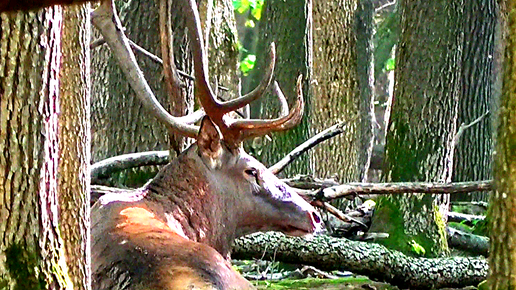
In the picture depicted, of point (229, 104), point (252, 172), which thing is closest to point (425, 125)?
point (252, 172)

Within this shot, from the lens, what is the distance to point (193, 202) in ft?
21.2

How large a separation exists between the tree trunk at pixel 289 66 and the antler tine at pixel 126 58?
4137mm

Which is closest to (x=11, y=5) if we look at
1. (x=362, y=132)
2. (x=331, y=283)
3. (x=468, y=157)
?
(x=331, y=283)

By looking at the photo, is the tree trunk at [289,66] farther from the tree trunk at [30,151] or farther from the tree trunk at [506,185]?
the tree trunk at [30,151]

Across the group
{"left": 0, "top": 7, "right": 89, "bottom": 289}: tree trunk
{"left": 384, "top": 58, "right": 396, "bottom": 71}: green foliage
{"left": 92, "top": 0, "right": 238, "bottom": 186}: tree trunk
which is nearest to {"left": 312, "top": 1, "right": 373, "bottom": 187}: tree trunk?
{"left": 92, "top": 0, "right": 238, "bottom": 186}: tree trunk

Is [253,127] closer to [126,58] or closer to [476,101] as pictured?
[126,58]

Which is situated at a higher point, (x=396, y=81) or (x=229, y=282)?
(x=396, y=81)

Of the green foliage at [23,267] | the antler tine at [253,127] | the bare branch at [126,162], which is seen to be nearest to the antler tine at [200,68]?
the antler tine at [253,127]

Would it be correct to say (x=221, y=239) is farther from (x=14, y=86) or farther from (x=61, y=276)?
(x=14, y=86)

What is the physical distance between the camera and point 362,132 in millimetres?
16375

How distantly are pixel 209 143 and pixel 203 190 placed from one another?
0.30 meters

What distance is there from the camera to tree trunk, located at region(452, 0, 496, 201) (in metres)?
11.8

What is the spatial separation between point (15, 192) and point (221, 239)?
2.81 m

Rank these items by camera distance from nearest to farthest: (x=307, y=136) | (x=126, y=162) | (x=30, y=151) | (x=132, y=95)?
(x=30, y=151) < (x=126, y=162) < (x=132, y=95) < (x=307, y=136)
